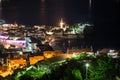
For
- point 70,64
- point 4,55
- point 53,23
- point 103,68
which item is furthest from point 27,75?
point 53,23

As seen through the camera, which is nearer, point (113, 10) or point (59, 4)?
point (113, 10)

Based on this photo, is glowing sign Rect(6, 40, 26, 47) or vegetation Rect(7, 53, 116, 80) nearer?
vegetation Rect(7, 53, 116, 80)

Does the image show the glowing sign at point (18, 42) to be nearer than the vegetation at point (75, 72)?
No

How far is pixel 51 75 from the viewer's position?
4926mm

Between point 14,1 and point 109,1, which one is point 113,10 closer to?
point 109,1

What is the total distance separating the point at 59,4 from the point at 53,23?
801cm

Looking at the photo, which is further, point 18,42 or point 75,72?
point 18,42

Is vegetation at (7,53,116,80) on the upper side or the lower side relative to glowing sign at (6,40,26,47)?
upper

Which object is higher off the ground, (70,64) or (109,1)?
(109,1)

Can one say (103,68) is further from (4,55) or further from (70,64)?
(4,55)

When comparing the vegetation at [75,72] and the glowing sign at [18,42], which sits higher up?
the vegetation at [75,72]

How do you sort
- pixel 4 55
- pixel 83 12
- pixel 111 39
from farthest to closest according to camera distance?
pixel 83 12 < pixel 111 39 < pixel 4 55

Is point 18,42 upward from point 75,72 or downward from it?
downward

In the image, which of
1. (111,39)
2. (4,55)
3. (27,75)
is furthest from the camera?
(111,39)
